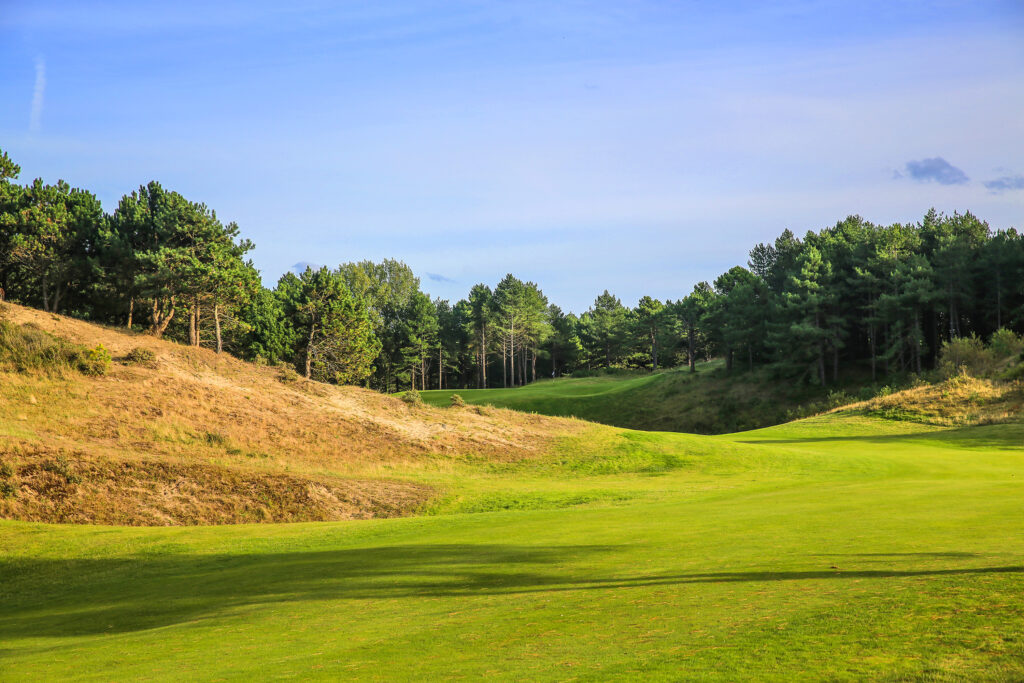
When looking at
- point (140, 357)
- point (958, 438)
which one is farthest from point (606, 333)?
point (140, 357)

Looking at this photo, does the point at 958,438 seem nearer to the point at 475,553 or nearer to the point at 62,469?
A: the point at 475,553

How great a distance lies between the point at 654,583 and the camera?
32.6ft

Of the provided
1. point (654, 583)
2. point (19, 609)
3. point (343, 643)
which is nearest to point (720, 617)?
point (654, 583)

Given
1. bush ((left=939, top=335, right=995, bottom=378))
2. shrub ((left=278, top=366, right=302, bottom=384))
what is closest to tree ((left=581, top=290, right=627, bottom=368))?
bush ((left=939, top=335, right=995, bottom=378))

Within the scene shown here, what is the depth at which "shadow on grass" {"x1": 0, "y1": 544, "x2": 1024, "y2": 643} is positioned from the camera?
10414 millimetres

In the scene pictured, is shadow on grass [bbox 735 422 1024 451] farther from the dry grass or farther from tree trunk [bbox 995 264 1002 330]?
tree trunk [bbox 995 264 1002 330]

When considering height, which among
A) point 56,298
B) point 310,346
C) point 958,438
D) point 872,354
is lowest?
point 958,438

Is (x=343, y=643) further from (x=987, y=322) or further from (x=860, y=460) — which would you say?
(x=987, y=322)

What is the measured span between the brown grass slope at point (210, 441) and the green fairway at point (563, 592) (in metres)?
2.63

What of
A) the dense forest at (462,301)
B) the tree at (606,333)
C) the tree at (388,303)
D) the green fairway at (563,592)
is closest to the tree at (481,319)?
the dense forest at (462,301)

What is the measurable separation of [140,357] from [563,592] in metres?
32.2

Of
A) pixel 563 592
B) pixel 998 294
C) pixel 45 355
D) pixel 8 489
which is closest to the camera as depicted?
pixel 563 592

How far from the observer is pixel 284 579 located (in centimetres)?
1297

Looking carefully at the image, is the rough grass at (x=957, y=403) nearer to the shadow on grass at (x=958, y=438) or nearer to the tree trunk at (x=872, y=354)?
the shadow on grass at (x=958, y=438)
